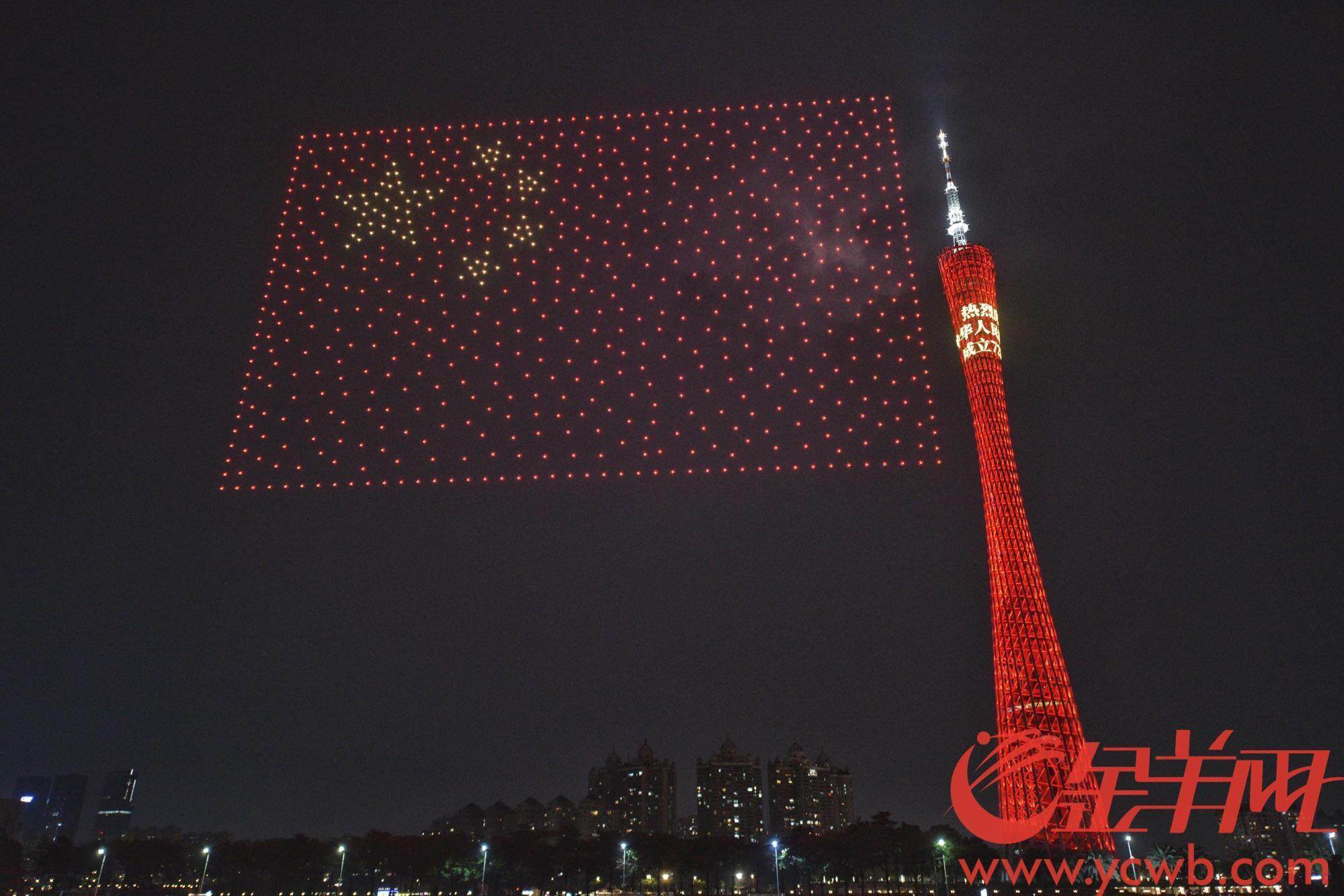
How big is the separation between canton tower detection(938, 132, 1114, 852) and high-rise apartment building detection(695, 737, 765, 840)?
3808 inches

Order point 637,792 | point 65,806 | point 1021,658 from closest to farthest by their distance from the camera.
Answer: point 1021,658 → point 637,792 → point 65,806

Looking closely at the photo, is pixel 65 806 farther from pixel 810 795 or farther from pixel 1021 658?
pixel 1021 658

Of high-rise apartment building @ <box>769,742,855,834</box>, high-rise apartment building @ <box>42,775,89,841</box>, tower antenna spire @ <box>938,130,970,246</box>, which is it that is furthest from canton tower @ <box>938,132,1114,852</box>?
high-rise apartment building @ <box>42,775,89,841</box>

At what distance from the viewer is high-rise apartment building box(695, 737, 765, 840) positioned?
13425 centimetres

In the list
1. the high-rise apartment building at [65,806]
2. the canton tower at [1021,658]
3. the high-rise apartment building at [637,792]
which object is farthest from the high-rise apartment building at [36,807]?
the canton tower at [1021,658]

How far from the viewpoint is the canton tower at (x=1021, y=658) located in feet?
144

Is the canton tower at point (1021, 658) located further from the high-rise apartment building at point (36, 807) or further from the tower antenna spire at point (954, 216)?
the high-rise apartment building at point (36, 807)

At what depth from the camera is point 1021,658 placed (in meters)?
44.9

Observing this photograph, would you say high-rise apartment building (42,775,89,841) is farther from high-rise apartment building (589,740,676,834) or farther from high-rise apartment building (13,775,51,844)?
high-rise apartment building (589,740,676,834)

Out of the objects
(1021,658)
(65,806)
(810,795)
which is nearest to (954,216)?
(1021,658)

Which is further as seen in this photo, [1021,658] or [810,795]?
[810,795]

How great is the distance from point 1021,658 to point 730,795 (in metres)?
101

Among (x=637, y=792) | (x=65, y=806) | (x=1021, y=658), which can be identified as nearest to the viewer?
(x=1021, y=658)

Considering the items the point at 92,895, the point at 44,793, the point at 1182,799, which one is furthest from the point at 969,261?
the point at 44,793
